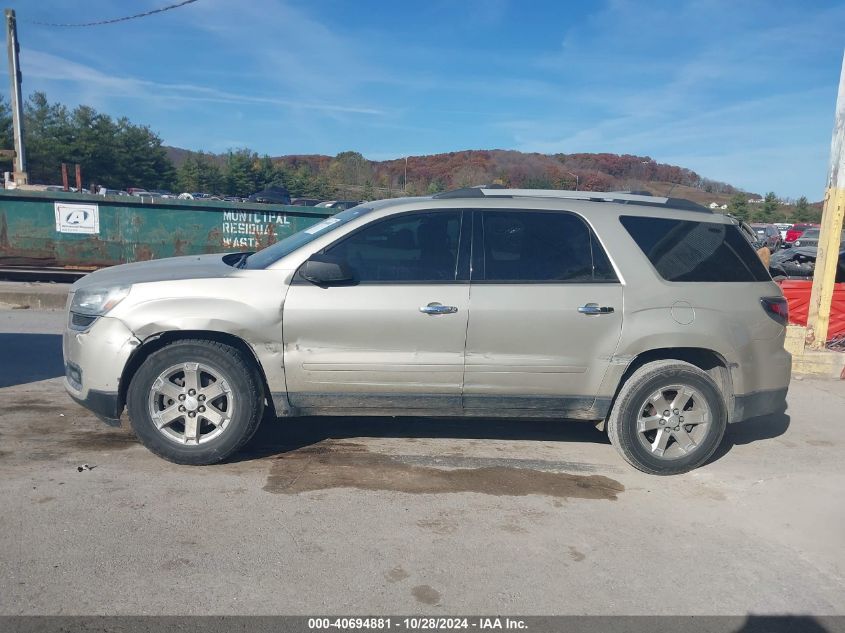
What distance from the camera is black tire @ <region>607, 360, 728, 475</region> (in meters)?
4.97

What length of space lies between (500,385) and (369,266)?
3.93ft

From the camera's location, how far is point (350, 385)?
4812mm

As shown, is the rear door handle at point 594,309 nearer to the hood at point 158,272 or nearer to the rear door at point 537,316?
the rear door at point 537,316

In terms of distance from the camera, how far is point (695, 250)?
5156mm

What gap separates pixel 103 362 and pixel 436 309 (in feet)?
7.13

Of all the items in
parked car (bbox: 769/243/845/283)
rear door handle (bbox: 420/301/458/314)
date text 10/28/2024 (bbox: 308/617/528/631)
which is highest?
rear door handle (bbox: 420/301/458/314)

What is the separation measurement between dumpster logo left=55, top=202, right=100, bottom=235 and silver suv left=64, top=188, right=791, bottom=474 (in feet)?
30.6

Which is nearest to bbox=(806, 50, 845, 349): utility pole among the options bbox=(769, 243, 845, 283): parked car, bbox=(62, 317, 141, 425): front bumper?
bbox=(62, 317, 141, 425): front bumper

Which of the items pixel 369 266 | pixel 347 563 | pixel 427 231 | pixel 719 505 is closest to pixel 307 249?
pixel 369 266

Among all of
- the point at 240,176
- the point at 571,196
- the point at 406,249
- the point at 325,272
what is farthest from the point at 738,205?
the point at 240,176

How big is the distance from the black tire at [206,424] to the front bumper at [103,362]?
0.11 meters

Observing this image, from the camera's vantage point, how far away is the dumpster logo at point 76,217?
1341 cm

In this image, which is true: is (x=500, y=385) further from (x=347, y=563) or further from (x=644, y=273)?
(x=347, y=563)

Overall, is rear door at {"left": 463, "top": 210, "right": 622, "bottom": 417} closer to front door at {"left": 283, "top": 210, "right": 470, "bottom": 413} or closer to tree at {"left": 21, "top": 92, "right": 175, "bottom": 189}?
front door at {"left": 283, "top": 210, "right": 470, "bottom": 413}
